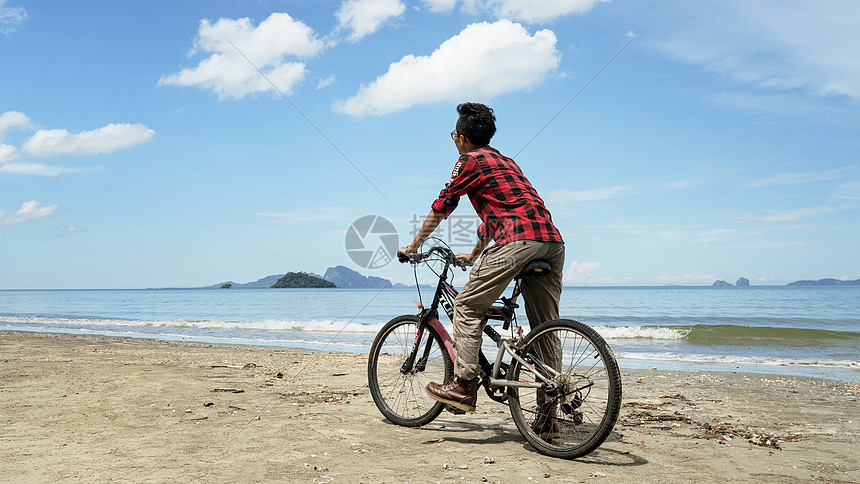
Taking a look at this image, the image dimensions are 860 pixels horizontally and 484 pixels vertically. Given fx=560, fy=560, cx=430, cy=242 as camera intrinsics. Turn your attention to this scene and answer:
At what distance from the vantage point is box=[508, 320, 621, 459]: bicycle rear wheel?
10.7 feet

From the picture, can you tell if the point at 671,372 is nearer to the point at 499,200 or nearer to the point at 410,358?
the point at 410,358

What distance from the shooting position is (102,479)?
277 cm

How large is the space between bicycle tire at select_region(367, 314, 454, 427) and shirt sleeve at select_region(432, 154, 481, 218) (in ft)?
3.28

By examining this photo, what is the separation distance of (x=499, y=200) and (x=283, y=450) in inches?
78.4

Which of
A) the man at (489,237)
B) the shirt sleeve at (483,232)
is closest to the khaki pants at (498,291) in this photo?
the man at (489,237)

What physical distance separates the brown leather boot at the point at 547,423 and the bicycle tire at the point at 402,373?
2.69 feet

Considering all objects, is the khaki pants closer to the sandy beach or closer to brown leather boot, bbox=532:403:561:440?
brown leather boot, bbox=532:403:561:440

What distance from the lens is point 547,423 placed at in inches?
135

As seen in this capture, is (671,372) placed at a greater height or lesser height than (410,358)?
lesser

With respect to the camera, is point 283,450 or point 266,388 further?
point 266,388

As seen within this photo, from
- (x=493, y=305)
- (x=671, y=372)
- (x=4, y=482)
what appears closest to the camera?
(x=4, y=482)

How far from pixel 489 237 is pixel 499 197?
1.29ft

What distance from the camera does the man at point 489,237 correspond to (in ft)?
11.0

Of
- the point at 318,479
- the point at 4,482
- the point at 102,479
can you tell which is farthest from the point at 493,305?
the point at 4,482
